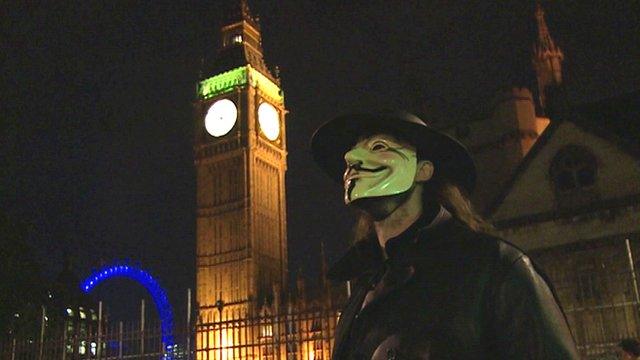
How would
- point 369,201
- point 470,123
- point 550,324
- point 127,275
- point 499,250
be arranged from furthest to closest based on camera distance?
point 127,275 → point 470,123 → point 369,201 → point 499,250 → point 550,324

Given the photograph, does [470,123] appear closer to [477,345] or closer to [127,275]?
[477,345]

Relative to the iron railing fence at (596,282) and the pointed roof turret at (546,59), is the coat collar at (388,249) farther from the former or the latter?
the pointed roof turret at (546,59)

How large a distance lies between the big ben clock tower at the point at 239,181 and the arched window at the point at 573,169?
37332mm

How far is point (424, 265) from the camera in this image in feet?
6.32

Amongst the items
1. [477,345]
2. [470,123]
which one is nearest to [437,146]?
[477,345]

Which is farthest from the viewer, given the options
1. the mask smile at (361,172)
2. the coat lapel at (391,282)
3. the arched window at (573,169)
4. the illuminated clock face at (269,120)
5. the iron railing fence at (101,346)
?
the illuminated clock face at (269,120)

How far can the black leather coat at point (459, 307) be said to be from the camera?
170 cm

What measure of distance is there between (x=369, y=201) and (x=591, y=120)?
17660 mm

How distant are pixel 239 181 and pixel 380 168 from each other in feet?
180

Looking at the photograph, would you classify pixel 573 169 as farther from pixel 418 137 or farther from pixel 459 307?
pixel 459 307

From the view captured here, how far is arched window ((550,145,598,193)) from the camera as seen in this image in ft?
Answer: 59.3

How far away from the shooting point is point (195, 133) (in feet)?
193

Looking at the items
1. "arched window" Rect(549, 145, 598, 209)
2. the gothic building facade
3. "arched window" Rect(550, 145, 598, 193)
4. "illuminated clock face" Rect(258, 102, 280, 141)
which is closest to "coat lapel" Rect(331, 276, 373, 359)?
Result: the gothic building facade

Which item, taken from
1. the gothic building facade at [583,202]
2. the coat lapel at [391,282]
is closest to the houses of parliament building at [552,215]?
the gothic building facade at [583,202]
